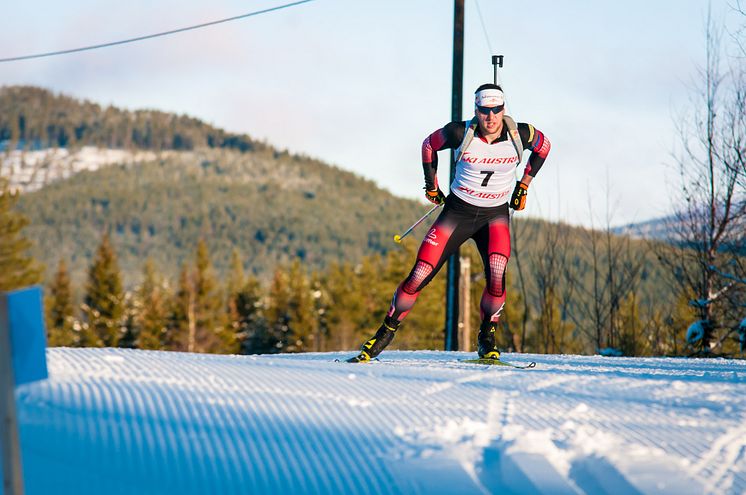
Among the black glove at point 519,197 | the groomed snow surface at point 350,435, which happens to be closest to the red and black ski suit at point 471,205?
the black glove at point 519,197

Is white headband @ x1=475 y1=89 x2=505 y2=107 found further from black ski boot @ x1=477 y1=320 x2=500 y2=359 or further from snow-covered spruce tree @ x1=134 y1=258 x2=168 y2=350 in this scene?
snow-covered spruce tree @ x1=134 y1=258 x2=168 y2=350

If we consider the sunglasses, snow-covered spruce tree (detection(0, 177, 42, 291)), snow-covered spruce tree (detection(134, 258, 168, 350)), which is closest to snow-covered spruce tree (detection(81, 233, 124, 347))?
snow-covered spruce tree (detection(134, 258, 168, 350))

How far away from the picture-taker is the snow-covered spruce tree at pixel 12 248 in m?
44.0

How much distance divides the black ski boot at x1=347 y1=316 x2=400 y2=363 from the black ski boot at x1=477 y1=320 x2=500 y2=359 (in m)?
0.63

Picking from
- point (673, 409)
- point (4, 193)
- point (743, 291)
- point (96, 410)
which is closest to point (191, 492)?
point (96, 410)

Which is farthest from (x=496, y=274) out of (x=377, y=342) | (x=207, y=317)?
(x=207, y=317)

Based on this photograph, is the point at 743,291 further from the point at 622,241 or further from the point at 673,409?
the point at 673,409

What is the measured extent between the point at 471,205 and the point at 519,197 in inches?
18.1

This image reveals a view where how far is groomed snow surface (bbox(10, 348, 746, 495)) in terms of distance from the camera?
3047 mm

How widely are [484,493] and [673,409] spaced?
141 centimetres

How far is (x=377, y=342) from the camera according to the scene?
5.90 metres

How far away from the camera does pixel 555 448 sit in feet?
11.2

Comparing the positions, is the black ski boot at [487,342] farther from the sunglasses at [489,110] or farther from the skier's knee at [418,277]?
the sunglasses at [489,110]

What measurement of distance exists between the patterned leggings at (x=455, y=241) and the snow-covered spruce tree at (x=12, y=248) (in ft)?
136
